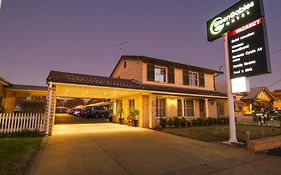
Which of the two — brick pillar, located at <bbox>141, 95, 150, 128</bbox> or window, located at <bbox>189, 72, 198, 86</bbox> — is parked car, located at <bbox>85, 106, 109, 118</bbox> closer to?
brick pillar, located at <bbox>141, 95, 150, 128</bbox>

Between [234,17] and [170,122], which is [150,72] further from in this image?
[234,17]

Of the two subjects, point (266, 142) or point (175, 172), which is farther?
point (266, 142)

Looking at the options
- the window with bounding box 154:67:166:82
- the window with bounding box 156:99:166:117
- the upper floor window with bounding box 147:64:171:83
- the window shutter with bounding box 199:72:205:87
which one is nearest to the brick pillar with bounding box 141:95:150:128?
the window with bounding box 156:99:166:117

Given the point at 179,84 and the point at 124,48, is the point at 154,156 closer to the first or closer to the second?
the point at 179,84

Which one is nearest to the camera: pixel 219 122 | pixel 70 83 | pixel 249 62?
pixel 249 62

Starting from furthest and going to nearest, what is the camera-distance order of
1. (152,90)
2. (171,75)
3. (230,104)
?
(171,75) → (152,90) → (230,104)

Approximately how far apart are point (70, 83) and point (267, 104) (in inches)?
1400

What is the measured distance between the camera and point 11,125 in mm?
9039

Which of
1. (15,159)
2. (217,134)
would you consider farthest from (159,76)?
(15,159)

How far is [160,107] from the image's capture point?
15469 mm

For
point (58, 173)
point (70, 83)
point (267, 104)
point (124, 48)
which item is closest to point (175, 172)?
point (58, 173)

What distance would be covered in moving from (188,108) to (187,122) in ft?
7.46

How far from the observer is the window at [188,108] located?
16.9 m

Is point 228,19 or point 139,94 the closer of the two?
→ point 228,19
